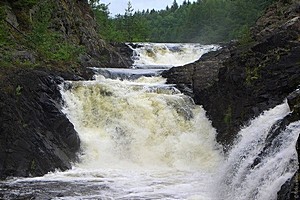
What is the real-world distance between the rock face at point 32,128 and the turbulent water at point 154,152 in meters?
0.52

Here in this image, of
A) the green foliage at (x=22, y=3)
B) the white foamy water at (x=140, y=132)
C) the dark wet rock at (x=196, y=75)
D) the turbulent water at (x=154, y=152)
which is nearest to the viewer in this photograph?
the turbulent water at (x=154, y=152)

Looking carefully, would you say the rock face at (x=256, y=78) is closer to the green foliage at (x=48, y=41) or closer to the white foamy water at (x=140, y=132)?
the white foamy water at (x=140, y=132)

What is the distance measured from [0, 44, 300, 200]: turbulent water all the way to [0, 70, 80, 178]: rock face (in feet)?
1.71

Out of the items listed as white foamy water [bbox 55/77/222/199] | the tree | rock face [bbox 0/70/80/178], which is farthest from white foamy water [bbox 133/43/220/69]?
the tree

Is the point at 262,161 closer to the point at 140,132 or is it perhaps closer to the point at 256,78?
the point at 256,78

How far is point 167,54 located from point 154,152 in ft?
66.9

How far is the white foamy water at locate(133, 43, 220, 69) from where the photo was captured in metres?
36.0

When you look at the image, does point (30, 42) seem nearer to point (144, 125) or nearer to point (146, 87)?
point (146, 87)

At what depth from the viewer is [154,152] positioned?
60.4ft

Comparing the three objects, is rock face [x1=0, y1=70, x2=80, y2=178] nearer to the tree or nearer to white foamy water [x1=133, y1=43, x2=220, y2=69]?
white foamy water [x1=133, y1=43, x2=220, y2=69]

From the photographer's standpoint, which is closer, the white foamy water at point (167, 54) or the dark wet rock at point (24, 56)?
the dark wet rock at point (24, 56)

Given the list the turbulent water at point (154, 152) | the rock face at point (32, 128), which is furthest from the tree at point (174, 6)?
the rock face at point (32, 128)

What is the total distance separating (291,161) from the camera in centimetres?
970

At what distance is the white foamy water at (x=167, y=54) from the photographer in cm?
3600
